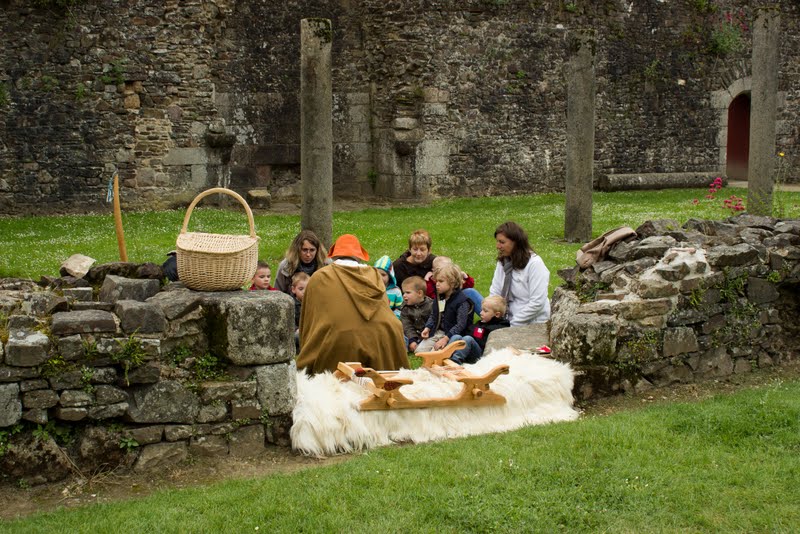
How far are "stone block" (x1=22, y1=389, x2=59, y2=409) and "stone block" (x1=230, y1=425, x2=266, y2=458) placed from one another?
3.59 feet

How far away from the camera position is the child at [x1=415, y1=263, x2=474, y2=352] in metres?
8.33

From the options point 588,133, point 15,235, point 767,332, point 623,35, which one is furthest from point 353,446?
point 623,35

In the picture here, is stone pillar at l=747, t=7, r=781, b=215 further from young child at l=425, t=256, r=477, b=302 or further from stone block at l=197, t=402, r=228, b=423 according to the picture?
stone block at l=197, t=402, r=228, b=423

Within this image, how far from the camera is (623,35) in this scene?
76.1ft

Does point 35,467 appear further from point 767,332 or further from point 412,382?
point 767,332

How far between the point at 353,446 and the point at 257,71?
14.9 m

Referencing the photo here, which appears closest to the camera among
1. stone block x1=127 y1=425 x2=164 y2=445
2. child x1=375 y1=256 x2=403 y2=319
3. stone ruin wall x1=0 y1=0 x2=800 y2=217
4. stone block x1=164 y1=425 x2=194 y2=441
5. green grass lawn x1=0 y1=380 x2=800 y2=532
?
green grass lawn x1=0 y1=380 x2=800 y2=532

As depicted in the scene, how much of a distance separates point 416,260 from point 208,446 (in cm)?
396

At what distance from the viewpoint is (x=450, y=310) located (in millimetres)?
8430

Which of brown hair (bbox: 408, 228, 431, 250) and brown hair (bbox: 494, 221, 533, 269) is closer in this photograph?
brown hair (bbox: 494, 221, 533, 269)

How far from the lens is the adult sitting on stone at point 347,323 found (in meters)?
7.06

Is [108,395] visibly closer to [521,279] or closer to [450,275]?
[450,275]

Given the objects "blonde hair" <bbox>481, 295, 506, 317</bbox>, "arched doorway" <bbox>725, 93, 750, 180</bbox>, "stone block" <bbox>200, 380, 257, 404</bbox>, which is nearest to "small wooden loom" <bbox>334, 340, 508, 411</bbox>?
"stone block" <bbox>200, 380, 257, 404</bbox>

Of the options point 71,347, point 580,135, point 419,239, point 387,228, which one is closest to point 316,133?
point 419,239
